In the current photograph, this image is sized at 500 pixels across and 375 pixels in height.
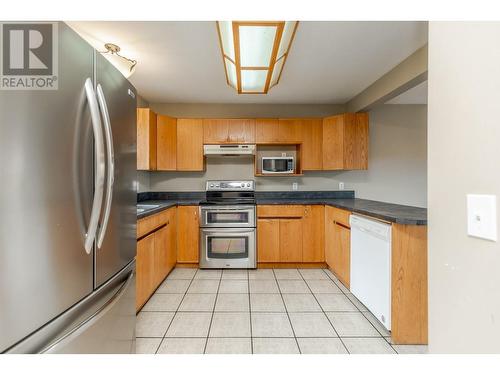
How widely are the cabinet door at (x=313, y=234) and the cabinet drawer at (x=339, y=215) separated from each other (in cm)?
21

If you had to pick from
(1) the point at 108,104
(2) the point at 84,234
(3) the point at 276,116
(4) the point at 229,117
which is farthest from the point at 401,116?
(2) the point at 84,234

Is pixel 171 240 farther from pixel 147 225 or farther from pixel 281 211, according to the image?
pixel 281 211

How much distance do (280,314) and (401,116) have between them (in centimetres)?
337

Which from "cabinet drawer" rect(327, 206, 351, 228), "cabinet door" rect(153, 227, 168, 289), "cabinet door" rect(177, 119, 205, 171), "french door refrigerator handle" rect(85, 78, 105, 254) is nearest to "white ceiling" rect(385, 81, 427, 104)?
"cabinet drawer" rect(327, 206, 351, 228)

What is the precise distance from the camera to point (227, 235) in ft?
10.9

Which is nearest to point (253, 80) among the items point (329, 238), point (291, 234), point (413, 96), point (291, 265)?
point (291, 234)

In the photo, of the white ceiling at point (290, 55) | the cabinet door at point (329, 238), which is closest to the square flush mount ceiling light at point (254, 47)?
the white ceiling at point (290, 55)

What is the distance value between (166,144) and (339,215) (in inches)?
98.7

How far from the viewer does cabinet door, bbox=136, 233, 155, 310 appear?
83.6 inches

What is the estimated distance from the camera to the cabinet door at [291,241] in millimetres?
3338

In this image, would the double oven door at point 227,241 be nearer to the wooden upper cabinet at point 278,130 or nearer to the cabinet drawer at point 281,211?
the cabinet drawer at point 281,211

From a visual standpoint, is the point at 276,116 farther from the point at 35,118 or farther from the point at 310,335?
the point at 35,118

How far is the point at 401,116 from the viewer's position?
148 inches

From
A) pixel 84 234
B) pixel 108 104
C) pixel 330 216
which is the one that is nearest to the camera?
pixel 84 234
